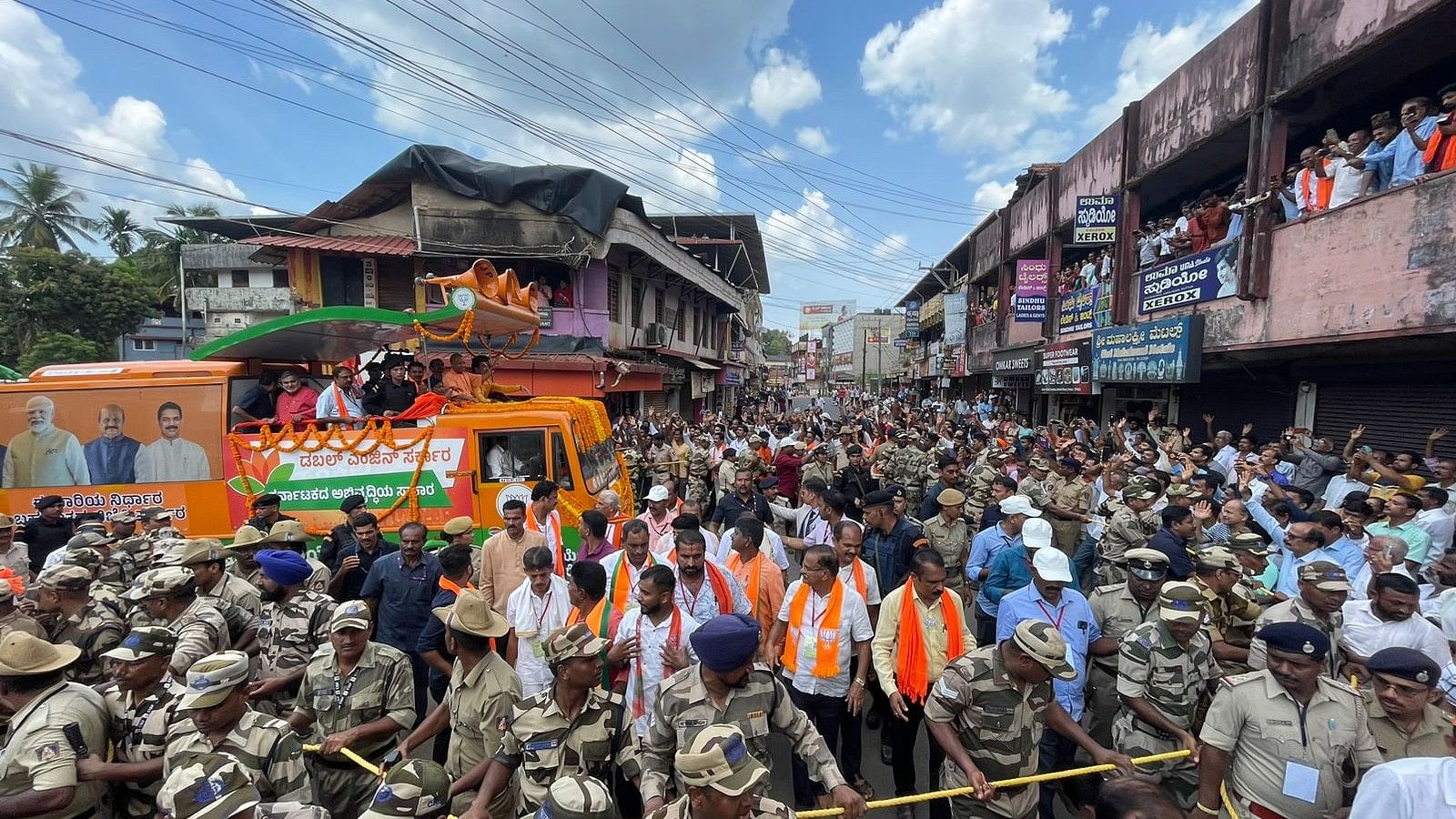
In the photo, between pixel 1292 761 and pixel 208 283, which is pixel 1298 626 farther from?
pixel 208 283

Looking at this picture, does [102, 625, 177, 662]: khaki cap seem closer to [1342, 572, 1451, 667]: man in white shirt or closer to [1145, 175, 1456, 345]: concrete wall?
[1342, 572, 1451, 667]: man in white shirt

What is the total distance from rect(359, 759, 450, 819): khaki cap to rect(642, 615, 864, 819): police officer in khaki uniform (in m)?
0.79

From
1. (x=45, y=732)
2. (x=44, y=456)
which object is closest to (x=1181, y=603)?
(x=45, y=732)

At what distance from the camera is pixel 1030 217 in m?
18.8

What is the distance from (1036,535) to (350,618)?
13.0ft

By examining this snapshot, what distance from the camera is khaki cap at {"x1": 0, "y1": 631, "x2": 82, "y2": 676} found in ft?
8.13

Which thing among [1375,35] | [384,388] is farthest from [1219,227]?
[384,388]

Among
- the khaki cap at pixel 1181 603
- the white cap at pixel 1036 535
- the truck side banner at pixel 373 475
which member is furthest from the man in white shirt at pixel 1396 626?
the truck side banner at pixel 373 475

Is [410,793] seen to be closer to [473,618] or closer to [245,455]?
[473,618]

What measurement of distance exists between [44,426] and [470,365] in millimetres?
4149

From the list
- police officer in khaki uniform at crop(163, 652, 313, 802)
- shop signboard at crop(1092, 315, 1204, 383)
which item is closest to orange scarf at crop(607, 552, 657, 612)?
police officer in khaki uniform at crop(163, 652, 313, 802)

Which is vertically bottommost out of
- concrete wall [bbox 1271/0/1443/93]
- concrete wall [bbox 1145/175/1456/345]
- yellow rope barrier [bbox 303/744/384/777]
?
yellow rope barrier [bbox 303/744/384/777]

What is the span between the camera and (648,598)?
3312mm

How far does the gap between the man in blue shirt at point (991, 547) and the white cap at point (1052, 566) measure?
1253 mm
